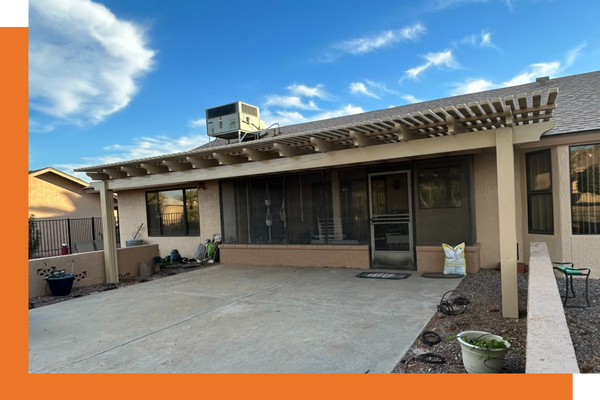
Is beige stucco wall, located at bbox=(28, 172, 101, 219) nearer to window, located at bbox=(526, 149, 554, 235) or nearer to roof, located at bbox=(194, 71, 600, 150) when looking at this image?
roof, located at bbox=(194, 71, 600, 150)

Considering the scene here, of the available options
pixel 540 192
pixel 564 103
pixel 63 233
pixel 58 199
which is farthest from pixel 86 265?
pixel 564 103

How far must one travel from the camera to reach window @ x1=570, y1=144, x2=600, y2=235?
640cm

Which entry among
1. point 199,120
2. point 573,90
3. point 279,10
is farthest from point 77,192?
point 573,90

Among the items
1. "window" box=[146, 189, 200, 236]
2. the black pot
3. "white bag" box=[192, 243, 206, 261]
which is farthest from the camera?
"window" box=[146, 189, 200, 236]

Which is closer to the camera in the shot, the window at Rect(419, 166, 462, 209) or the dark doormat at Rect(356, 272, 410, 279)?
the dark doormat at Rect(356, 272, 410, 279)

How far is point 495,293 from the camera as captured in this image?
5629mm

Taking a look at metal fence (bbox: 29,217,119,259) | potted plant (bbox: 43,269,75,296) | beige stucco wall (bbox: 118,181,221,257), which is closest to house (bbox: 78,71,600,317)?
beige stucco wall (bbox: 118,181,221,257)

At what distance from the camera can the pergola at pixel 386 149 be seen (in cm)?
454

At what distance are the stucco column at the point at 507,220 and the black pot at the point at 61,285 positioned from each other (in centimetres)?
795

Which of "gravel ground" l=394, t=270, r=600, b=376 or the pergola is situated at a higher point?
the pergola

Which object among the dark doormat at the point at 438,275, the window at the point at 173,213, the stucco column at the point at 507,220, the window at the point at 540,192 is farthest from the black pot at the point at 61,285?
the window at the point at 540,192

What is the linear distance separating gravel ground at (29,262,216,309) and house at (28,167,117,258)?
24.5ft

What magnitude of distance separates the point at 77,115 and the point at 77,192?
5542 mm

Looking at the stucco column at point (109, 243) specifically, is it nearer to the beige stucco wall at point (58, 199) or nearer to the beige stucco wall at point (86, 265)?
the beige stucco wall at point (86, 265)
